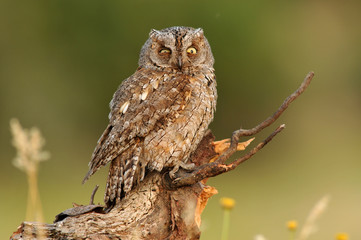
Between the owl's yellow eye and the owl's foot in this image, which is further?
the owl's yellow eye

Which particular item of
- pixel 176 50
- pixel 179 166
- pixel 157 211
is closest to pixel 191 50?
pixel 176 50

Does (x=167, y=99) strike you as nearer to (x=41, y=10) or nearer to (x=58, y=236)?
(x=58, y=236)

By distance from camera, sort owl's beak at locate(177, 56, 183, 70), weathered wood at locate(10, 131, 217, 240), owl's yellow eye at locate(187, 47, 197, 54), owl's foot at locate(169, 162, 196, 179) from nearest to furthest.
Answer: weathered wood at locate(10, 131, 217, 240), owl's foot at locate(169, 162, 196, 179), owl's beak at locate(177, 56, 183, 70), owl's yellow eye at locate(187, 47, 197, 54)

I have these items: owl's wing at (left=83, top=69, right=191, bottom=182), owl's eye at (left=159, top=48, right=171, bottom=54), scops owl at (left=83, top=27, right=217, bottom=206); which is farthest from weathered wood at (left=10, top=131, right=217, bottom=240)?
owl's eye at (left=159, top=48, right=171, bottom=54)

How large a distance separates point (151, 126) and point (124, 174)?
34 cm

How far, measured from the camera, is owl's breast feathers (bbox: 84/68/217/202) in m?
4.05

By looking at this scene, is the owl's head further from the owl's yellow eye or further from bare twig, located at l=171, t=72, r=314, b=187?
bare twig, located at l=171, t=72, r=314, b=187

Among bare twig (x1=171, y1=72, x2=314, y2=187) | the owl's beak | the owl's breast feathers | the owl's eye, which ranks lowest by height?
bare twig (x1=171, y1=72, x2=314, y2=187)

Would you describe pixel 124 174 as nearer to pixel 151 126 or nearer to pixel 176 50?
pixel 151 126

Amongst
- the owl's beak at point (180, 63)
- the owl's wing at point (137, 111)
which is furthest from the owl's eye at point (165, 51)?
the owl's wing at point (137, 111)

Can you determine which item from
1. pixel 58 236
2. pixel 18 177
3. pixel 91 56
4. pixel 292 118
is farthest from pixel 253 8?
pixel 58 236

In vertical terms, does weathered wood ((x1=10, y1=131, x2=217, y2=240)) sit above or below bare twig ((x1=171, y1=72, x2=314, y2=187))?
below

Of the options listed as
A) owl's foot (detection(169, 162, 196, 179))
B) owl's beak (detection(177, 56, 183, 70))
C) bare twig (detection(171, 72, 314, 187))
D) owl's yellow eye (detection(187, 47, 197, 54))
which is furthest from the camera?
owl's yellow eye (detection(187, 47, 197, 54))

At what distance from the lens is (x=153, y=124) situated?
4.09 metres
